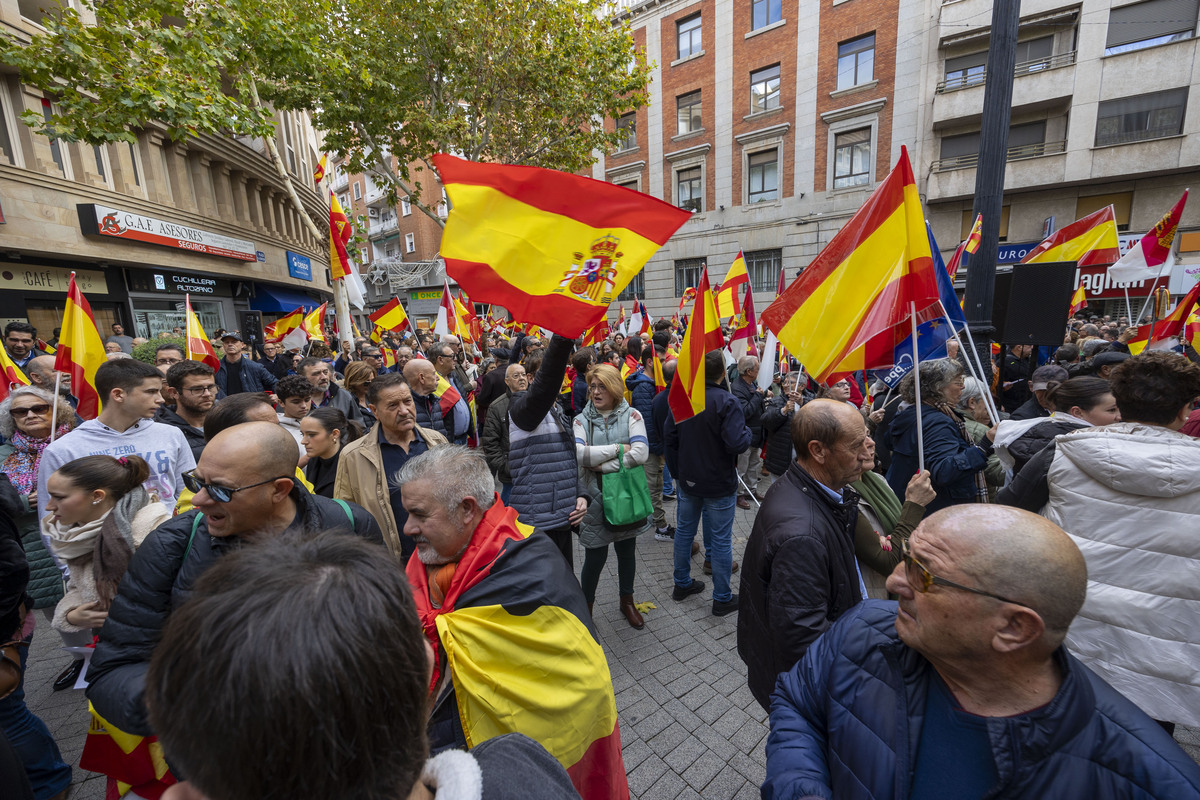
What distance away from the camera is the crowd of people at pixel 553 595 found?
2.47ft

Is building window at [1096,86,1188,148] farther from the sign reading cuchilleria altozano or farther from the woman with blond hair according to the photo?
the sign reading cuchilleria altozano

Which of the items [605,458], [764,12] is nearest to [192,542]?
[605,458]

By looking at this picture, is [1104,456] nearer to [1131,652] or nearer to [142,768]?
[1131,652]

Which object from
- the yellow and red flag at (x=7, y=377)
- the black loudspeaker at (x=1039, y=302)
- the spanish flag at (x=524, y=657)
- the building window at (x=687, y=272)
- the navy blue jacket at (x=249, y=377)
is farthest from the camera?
the building window at (x=687, y=272)

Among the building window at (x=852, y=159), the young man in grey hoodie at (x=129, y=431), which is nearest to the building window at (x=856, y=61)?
the building window at (x=852, y=159)

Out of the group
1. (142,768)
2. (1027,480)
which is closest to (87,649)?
(142,768)

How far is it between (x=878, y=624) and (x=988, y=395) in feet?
9.65

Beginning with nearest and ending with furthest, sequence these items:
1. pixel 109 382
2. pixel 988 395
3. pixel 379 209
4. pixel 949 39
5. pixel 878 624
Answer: pixel 878 624 → pixel 109 382 → pixel 988 395 → pixel 949 39 → pixel 379 209

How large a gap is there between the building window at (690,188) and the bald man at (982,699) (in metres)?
23.9

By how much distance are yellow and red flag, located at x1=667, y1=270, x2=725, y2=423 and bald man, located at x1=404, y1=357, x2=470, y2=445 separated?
1.90m

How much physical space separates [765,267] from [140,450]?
2224cm

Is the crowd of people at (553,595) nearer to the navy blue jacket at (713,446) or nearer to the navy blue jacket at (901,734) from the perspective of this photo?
the navy blue jacket at (901,734)

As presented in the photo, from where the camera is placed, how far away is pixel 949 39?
17.7 meters

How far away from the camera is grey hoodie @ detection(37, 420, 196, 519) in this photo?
9.77ft
